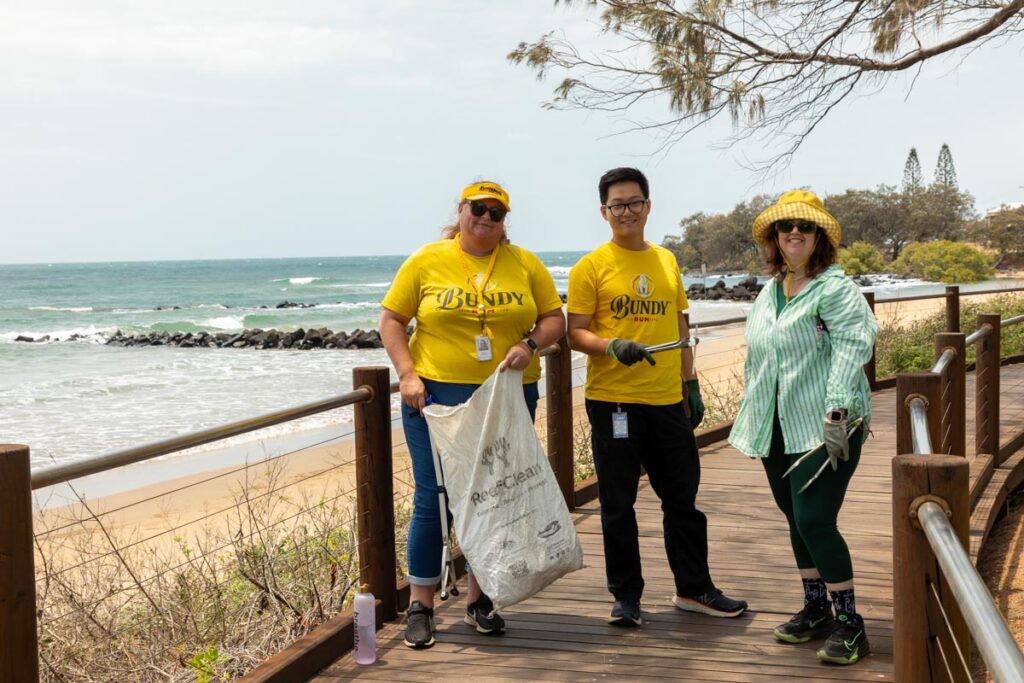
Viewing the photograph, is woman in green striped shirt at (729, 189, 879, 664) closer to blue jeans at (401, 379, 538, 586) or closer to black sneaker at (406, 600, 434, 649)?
blue jeans at (401, 379, 538, 586)

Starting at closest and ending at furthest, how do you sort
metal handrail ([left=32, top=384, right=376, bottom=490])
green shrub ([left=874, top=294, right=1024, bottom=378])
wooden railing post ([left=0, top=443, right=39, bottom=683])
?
wooden railing post ([left=0, top=443, right=39, bottom=683]) < metal handrail ([left=32, top=384, right=376, bottom=490]) < green shrub ([left=874, top=294, right=1024, bottom=378])

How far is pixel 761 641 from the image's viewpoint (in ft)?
12.7

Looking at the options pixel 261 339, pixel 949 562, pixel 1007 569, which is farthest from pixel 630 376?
pixel 261 339

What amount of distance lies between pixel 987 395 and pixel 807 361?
387 cm

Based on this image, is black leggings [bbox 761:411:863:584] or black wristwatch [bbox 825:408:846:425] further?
black leggings [bbox 761:411:863:584]

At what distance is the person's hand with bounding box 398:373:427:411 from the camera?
12.1 ft

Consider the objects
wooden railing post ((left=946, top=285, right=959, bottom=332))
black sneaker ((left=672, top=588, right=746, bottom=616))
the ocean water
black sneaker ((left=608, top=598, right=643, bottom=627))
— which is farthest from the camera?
the ocean water

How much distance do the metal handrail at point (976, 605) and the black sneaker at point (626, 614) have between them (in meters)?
2.00

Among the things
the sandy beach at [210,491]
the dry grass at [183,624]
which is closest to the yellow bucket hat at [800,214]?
the dry grass at [183,624]

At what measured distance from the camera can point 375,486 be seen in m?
4.12

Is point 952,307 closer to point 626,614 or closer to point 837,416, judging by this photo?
point 626,614

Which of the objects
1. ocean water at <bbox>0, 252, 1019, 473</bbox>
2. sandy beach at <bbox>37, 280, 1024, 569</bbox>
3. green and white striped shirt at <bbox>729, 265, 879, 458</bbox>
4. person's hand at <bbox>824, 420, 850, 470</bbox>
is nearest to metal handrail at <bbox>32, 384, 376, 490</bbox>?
green and white striped shirt at <bbox>729, 265, 879, 458</bbox>

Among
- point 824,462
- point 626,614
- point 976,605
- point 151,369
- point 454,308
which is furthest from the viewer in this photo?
point 151,369

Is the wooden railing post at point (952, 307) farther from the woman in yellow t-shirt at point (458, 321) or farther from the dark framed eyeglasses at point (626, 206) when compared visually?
the woman in yellow t-shirt at point (458, 321)
